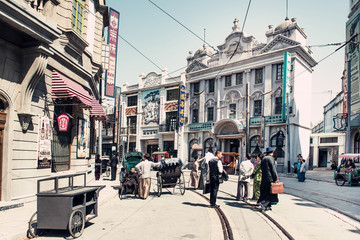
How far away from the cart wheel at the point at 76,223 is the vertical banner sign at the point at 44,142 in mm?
4364

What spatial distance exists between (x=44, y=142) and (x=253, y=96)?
2394 cm

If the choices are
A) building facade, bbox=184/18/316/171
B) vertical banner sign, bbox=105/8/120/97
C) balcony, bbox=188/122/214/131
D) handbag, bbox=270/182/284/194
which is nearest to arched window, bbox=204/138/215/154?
building facade, bbox=184/18/316/171

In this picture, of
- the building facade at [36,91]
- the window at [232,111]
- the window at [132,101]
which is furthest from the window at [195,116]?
the building facade at [36,91]

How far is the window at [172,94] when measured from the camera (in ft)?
120

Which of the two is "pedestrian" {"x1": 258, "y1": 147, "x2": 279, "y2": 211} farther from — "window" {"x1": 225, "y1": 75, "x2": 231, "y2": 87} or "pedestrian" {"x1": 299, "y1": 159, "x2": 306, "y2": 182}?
"window" {"x1": 225, "y1": 75, "x2": 231, "y2": 87}

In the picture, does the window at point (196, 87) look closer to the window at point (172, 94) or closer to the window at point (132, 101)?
the window at point (172, 94)

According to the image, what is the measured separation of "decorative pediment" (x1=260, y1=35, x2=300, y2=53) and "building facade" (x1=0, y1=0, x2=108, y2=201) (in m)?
21.2

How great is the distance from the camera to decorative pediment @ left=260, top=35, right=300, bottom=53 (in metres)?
27.7

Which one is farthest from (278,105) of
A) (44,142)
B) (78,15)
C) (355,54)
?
(44,142)

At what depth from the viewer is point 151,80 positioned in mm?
40250

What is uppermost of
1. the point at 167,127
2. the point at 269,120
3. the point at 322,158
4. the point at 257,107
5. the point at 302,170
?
the point at 257,107

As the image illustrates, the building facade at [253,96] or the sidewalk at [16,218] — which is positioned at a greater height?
the building facade at [253,96]

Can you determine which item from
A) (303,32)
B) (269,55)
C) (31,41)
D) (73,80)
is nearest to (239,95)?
(269,55)

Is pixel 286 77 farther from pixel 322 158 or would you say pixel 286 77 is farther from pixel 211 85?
pixel 322 158
